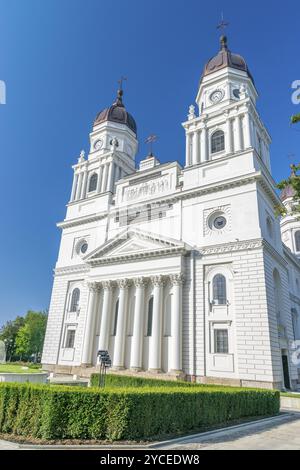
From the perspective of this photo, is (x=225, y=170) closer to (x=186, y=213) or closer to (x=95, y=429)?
(x=186, y=213)

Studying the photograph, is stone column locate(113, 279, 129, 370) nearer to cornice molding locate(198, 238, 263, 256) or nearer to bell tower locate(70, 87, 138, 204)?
cornice molding locate(198, 238, 263, 256)

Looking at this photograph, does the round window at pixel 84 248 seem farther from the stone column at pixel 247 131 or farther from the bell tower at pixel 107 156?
the stone column at pixel 247 131

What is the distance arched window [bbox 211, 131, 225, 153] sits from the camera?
111 feet

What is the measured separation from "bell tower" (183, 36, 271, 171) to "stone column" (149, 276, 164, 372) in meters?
13.5

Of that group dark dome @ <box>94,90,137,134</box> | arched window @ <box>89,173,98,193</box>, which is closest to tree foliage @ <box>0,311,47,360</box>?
arched window @ <box>89,173,98,193</box>

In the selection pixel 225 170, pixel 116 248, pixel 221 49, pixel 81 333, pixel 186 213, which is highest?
pixel 221 49

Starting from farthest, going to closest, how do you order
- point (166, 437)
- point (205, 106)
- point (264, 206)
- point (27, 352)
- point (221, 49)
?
point (27, 352)
point (221, 49)
point (205, 106)
point (264, 206)
point (166, 437)

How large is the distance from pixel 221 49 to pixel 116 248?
30.6 meters

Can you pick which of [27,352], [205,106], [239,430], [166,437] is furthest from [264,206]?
[27,352]

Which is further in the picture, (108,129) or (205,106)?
(108,129)

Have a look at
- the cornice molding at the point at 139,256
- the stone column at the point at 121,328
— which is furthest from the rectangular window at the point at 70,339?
the cornice molding at the point at 139,256

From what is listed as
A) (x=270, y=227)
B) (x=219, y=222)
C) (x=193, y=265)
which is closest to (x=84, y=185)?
(x=219, y=222)

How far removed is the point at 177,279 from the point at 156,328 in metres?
4.76

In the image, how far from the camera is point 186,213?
105 ft
